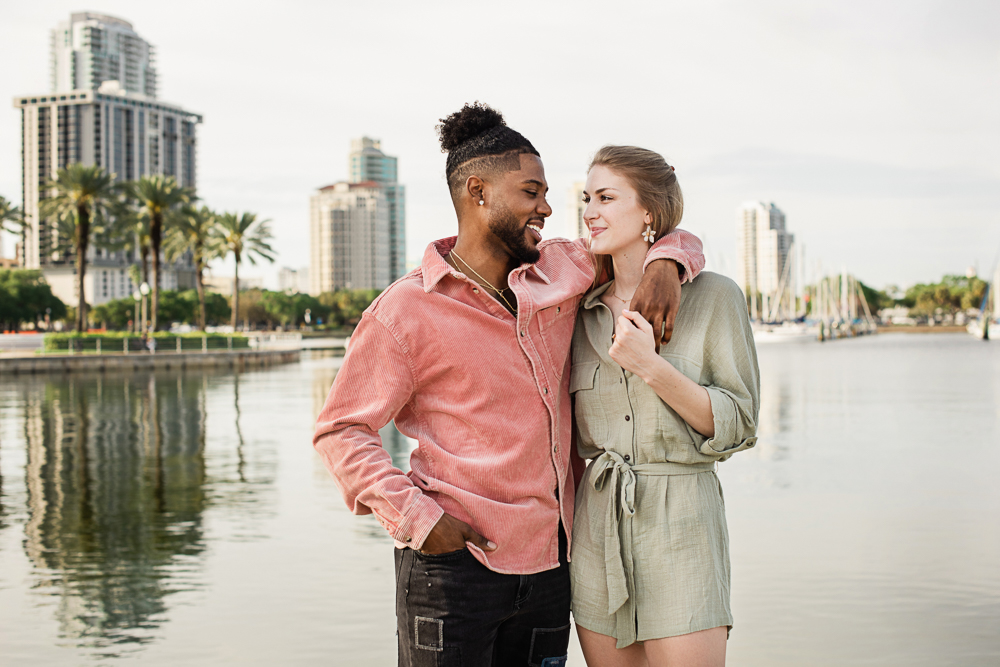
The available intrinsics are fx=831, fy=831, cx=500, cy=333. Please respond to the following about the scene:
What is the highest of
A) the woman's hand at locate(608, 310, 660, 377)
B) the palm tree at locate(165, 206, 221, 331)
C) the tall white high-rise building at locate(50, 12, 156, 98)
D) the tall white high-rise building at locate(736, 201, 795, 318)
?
the tall white high-rise building at locate(50, 12, 156, 98)

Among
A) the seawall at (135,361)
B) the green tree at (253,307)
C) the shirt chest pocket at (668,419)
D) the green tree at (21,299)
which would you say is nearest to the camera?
the shirt chest pocket at (668,419)

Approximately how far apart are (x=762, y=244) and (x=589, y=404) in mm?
164651

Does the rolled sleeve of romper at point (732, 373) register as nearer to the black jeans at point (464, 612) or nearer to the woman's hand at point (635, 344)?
the woman's hand at point (635, 344)

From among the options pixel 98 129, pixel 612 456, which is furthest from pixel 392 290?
pixel 98 129

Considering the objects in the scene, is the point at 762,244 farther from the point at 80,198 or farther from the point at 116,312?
the point at 80,198

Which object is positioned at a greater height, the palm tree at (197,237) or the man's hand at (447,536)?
the palm tree at (197,237)

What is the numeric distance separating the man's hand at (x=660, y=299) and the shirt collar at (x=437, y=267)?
11.9 inches

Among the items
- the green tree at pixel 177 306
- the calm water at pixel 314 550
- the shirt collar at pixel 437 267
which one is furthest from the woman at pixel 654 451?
the green tree at pixel 177 306

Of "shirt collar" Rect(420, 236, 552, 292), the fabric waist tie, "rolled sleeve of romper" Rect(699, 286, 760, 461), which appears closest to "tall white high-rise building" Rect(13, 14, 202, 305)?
"shirt collar" Rect(420, 236, 552, 292)

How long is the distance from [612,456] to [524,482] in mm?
294

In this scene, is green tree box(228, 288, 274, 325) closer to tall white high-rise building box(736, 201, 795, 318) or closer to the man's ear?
tall white high-rise building box(736, 201, 795, 318)

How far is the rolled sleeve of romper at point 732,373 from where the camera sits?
232 centimetres

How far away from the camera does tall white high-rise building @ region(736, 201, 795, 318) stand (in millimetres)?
156250

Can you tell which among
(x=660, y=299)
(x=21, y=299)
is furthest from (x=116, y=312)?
(x=660, y=299)
